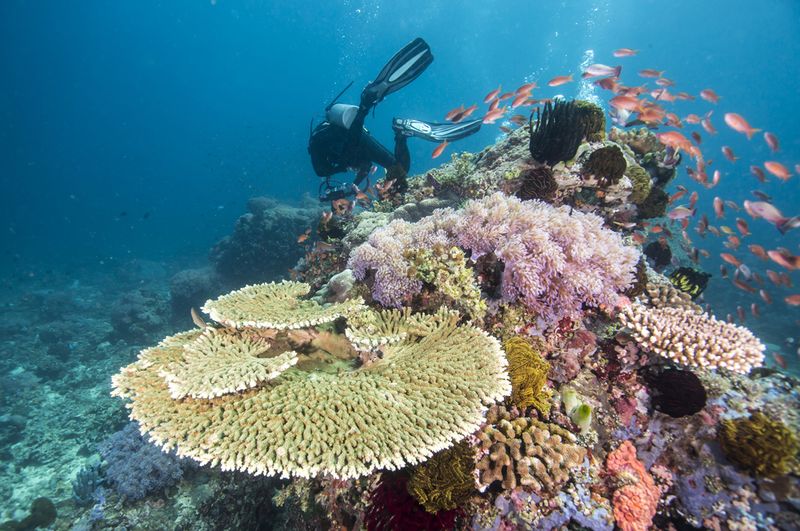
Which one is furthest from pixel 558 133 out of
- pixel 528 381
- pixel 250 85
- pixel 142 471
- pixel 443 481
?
pixel 250 85

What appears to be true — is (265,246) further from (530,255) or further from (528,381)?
(528,381)

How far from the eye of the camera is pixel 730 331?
3.55m

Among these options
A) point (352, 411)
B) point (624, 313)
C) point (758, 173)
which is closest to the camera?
point (352, 411)

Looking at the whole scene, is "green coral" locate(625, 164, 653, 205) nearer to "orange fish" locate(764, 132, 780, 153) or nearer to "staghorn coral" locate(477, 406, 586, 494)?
"staghorn coral" locate(477, 406, 586, 494)

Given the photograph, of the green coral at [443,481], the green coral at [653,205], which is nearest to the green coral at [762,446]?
the green coral at [443,481]

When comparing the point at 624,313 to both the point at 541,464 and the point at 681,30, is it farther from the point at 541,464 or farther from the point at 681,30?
the point at 681,30

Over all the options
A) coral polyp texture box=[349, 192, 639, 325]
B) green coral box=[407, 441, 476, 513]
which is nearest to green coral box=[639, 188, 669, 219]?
coral polyp texture box=[349, 192, 639, 325]

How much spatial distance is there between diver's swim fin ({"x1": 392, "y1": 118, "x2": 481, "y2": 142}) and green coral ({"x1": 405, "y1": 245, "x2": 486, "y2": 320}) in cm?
662

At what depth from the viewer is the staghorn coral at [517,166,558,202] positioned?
204 inches

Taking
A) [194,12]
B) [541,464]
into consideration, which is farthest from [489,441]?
[194,12]

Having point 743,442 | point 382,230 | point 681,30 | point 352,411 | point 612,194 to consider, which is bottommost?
point 743,442

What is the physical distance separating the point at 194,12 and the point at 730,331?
166m

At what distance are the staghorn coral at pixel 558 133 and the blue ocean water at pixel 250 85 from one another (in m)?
39.3

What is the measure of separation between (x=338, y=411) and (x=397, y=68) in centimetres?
950
